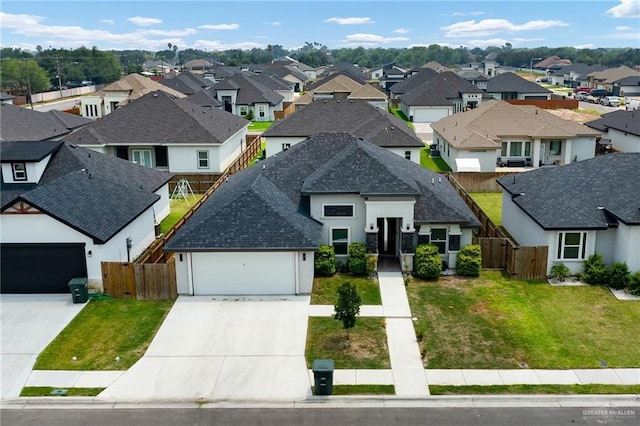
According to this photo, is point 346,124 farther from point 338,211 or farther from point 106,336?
point 106,336

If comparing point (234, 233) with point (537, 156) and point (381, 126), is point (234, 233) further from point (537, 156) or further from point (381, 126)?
point (537, 156)

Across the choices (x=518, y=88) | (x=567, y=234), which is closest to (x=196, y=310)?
(x=567, y=234)

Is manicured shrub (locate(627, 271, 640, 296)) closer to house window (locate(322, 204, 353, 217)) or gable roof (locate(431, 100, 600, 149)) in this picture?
house window (locate(322, 204, 353, 217))

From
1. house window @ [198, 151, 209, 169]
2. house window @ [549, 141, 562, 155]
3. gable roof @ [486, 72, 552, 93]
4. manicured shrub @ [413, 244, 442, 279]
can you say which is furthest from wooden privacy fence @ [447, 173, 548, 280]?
gable roof @ [486, 72, 552, 93]

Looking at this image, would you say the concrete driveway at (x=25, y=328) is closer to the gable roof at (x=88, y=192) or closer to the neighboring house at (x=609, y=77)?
the gable roof at (x=88, y=192)

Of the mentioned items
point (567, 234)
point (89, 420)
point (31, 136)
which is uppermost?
point (31, 136)

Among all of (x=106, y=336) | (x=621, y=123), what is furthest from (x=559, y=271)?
(x=621, y=123)

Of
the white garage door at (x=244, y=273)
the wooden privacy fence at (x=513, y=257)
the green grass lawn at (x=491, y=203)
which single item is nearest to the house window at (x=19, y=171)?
the white garage door at (x=244, y=273)
